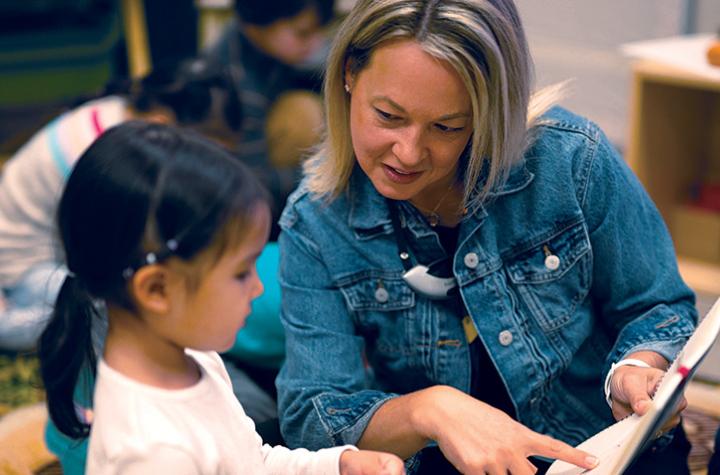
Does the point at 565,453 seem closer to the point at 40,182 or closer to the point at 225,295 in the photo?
the point at 225,295

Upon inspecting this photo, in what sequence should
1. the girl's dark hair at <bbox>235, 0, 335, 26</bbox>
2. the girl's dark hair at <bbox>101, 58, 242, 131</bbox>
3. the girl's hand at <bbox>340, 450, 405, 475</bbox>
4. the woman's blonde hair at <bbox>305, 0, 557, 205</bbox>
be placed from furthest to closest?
the girl's dark hair at <bbox>235, 0, 335, 26</bbox> → the girl's dark hair at <bbox>101, 58, 242, 131</bbox> → the woman's blonde hair at <bbox>305, 0, 557, 205</bbox> → the girl's hand at <bbox>340, 450, 405, 475</bbox>

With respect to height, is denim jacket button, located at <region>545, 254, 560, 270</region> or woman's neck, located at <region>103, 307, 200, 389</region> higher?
woman's neck, located at <region>103, 307, 200, 389</region>

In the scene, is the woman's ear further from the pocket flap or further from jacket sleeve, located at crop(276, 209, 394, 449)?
the pocket flap

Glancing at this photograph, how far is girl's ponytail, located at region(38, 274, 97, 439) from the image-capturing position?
3.14 ft

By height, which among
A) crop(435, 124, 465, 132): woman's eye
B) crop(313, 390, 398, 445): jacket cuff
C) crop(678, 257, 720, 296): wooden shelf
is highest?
crop(435, 124, 465, 132): woman's eye

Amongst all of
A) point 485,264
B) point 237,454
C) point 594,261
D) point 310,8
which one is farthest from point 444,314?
point 310,8

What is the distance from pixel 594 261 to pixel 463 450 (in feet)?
1.18

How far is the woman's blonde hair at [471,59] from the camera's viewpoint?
112cm

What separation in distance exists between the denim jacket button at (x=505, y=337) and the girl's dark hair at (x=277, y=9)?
1669mm

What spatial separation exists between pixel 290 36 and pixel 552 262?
1647 mm

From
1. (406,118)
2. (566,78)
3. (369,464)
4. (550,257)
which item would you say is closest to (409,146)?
(406,118)

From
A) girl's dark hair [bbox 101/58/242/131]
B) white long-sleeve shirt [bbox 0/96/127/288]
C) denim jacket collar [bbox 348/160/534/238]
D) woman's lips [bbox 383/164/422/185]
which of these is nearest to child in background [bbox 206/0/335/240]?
girl's dark hair [bbox 101/58/242/131]

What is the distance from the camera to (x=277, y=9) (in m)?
2.73

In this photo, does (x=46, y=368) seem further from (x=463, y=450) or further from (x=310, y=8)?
(x=310, y=8)
